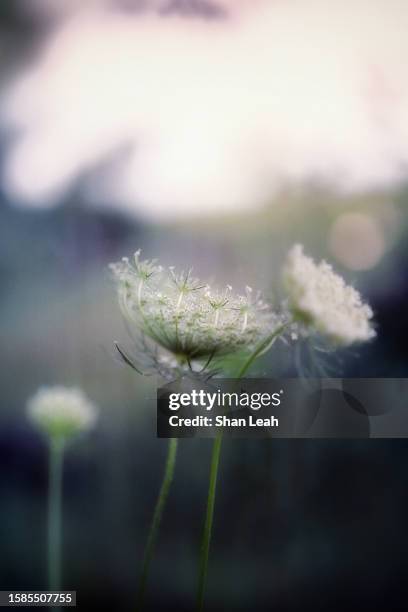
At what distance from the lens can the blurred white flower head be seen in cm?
128

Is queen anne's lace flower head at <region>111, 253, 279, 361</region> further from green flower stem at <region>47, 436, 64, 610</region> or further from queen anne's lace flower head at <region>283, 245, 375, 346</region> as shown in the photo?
green flower stem at <region>47, 436, 64, 610</region>

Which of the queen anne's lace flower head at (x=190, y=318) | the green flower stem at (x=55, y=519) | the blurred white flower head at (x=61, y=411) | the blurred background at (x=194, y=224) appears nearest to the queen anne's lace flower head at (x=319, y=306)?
the queen anne's lace flower head at (x=190, y=318)

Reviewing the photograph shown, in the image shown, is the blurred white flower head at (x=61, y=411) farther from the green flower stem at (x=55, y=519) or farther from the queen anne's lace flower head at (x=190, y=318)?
the queen anne's lace flower head at (x=190, y=318)

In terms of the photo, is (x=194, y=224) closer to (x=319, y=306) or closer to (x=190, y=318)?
(x=190, y=318)

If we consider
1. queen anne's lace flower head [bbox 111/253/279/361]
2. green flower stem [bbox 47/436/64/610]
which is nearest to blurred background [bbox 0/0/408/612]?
green flower stem [bbox 47/436/64/610]

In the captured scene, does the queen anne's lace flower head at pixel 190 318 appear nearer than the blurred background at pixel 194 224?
Yes

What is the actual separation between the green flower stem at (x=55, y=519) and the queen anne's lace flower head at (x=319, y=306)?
741 mm

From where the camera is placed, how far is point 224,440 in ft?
4.50

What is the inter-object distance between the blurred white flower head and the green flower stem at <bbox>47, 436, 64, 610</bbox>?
0.07 metres

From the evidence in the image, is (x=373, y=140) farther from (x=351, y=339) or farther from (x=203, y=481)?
(x=203, y=481)

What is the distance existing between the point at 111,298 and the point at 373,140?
0.68 meters

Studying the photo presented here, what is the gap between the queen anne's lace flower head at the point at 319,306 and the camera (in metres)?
0.82

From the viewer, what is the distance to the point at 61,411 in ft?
4.22

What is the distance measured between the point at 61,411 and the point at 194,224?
0.49 m
